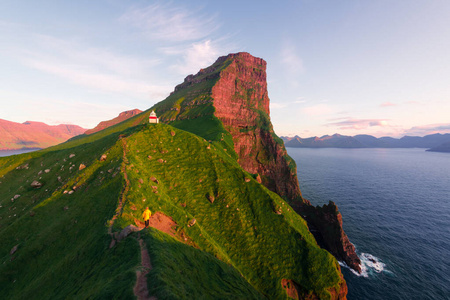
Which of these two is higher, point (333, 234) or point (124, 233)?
point (124, 233)

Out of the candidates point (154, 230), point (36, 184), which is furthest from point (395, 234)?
point (36, 184)

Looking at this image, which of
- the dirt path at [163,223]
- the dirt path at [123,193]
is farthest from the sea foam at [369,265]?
the dirt path at [123,193]

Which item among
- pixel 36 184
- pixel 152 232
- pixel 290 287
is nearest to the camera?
pixel 152 232

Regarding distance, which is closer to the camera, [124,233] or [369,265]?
[124,233]

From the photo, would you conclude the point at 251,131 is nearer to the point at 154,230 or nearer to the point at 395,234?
the point at 395,234

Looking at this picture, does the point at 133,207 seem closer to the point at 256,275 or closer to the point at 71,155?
the point at 256,275

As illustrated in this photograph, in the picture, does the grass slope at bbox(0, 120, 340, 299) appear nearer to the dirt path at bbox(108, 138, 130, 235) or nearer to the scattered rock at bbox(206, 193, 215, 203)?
the scattered rock at bbox(206, 193, 215, 203)

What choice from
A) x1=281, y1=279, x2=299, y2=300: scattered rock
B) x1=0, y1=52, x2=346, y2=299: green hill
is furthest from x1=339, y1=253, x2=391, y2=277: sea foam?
x1=281, y1=279, x2=299, y2=300: scattered rock

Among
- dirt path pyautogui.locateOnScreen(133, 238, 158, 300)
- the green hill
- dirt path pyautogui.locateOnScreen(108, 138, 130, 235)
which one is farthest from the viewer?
dirt path pyautogui.locateOnScreen(108, 138, 130, 235)
